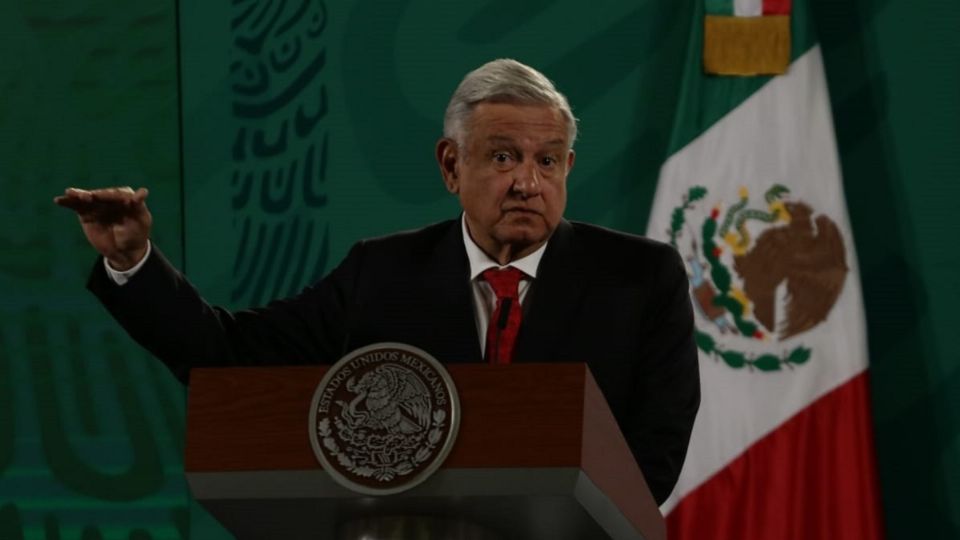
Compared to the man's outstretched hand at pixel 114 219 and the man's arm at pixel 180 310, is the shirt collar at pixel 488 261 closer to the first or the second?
the man's arm at pixel 180 310

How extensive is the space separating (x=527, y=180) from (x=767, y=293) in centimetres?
283

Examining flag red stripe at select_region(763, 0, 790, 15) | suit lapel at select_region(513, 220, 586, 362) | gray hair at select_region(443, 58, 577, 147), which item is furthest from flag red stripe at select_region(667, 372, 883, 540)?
gray hair at select_region(443, 58, 577, 147)

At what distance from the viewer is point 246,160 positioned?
5.48 m

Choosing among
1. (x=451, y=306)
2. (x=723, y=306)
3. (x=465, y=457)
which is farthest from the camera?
(x=723, y=306)

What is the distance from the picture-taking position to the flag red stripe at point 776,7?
204 inches

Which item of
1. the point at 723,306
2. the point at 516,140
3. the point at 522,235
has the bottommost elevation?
the point at 723,306

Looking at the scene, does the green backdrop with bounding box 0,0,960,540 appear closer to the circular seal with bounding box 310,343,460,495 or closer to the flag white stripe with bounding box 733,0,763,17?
the flag white stripe with bounding box 733,0,763,17

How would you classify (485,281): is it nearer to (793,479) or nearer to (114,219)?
(114,219)

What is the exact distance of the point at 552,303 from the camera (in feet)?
7.79

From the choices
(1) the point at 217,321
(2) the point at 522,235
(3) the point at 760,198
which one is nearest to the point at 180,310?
(1) the point at 217,321

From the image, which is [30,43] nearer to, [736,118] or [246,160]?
[246,160]

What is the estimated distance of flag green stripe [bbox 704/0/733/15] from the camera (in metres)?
5.19

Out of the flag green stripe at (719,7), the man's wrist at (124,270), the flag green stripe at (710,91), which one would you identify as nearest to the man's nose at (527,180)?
the man's wrist at (124,270)

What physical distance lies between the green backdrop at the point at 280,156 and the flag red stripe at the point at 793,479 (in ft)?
0.63
